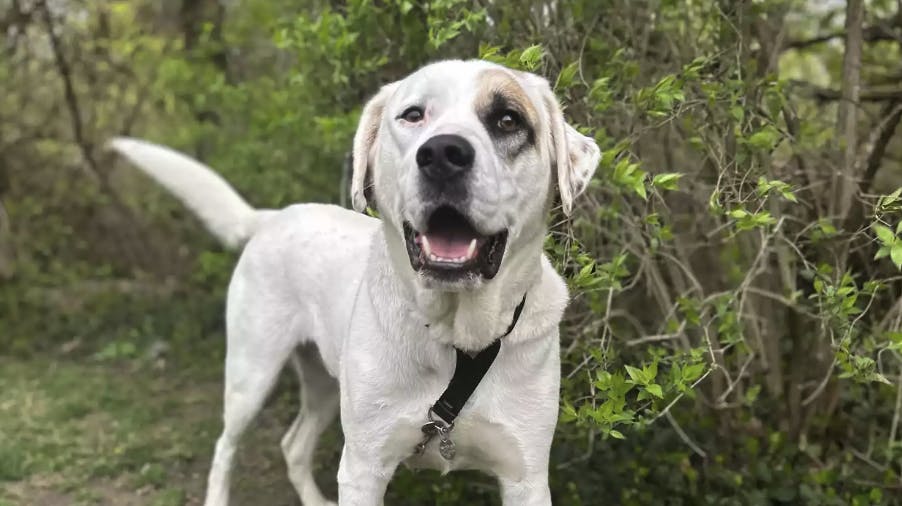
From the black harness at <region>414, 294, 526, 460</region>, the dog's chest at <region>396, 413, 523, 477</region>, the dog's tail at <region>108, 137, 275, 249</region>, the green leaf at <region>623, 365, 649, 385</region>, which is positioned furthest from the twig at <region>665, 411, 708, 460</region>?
the dog's tail at <region>108, 137, 275, 249</region>

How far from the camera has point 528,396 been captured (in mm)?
2621

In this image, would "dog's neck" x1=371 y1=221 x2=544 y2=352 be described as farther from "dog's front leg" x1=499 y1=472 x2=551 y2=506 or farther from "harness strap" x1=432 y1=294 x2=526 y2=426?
"dog's front leg" x1=499 y1=472 x2=551 y2=506

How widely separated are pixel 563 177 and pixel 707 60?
107 cm

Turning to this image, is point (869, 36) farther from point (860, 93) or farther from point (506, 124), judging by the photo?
point (506, 124)

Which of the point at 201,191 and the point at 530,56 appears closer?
the point at 530,56

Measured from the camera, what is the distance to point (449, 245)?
2.33m

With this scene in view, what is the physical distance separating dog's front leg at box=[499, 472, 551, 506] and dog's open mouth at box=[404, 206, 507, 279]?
703 millimetres

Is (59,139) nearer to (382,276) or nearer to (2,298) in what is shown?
(2,298)

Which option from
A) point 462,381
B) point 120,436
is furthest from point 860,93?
point 120,436

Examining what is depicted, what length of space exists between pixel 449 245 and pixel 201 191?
2.04 m

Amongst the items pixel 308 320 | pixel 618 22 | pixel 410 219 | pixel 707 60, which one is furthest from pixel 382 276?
pixel 618 22

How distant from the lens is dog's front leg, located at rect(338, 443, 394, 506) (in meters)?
2.63

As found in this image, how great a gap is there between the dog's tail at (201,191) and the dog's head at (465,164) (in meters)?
1.47

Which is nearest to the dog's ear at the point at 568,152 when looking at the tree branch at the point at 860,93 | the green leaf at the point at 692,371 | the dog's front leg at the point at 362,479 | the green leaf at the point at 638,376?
the green leaf at the point at 638,376
